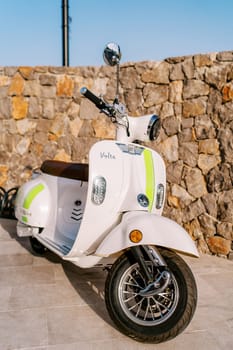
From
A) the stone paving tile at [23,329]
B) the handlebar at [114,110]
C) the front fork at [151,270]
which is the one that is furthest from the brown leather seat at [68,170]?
the stone paving tile at [23,329]

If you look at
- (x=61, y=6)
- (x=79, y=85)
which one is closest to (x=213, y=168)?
(x=79, y=85)

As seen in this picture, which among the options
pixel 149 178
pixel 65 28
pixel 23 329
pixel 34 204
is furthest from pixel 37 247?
pixel 65 28

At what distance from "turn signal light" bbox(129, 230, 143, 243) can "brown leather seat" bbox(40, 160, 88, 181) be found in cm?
85

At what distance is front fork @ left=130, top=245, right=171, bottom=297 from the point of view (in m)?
1.81

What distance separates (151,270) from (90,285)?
812 mm

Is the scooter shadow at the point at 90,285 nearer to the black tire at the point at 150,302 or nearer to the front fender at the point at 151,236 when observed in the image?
the black tire at the point at 150,302

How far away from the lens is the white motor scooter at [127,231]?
182cm

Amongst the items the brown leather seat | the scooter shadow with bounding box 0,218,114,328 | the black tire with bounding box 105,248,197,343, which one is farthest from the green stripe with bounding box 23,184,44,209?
the black tire with bounding box 105,248,197,343

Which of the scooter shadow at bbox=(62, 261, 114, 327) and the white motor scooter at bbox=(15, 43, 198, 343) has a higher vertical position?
the white motor scooter at bbox=(15, 43, 198, 343)

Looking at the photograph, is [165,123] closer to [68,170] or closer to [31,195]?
[68,170]

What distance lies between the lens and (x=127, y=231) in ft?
6.21

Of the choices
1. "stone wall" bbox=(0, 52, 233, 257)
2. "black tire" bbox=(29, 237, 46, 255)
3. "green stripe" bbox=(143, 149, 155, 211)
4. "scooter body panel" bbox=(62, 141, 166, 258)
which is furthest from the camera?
"stone wall" bbox=(0, 52, 233, 257)

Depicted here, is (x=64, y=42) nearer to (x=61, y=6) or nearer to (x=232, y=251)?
(x=61, y=6)

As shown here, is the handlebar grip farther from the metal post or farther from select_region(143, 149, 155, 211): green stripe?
the metal post
